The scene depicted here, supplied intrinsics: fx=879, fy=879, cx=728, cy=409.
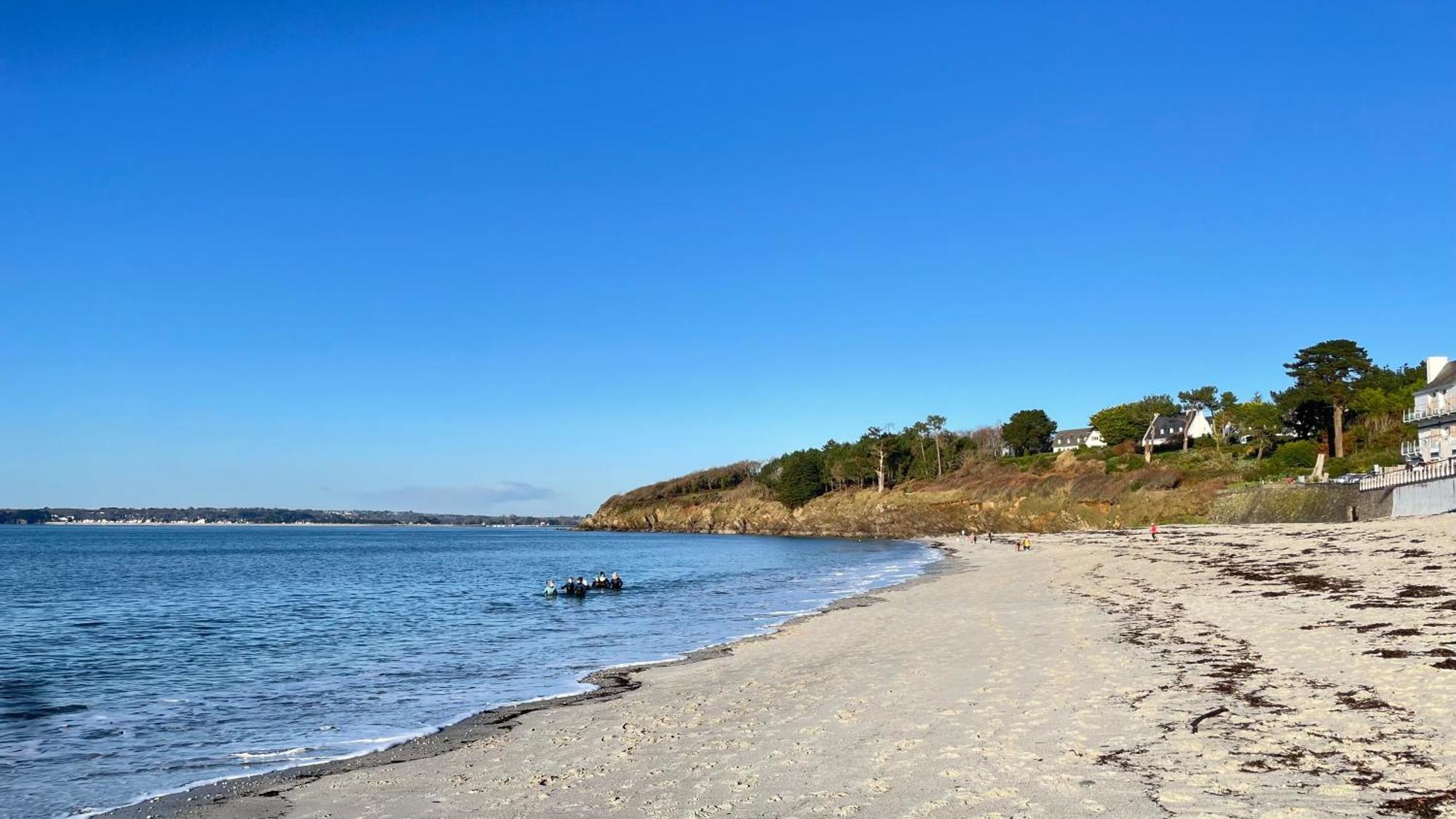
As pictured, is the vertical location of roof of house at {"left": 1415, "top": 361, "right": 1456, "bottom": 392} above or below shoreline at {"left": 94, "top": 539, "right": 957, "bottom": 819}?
above

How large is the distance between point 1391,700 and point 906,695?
240 inches

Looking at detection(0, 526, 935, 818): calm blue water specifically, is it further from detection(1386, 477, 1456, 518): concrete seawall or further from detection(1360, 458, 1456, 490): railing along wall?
detection(1360, 458, 1456, 490): railing along wall

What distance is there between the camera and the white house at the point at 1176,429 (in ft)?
415

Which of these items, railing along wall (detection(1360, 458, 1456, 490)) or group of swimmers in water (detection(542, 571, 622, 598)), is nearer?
railing along wall (detection(1360, 458, 1456, 490))

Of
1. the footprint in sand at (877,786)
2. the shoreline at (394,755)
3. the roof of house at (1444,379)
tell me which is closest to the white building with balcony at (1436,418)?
the roof of house at (1444,379)

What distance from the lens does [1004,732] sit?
1055 centimetres

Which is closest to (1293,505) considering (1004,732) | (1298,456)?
(1298,456)

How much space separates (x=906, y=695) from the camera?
1359cm

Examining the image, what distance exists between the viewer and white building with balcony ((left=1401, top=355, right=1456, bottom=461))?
55344mm

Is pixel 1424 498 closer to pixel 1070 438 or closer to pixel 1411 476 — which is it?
pixel 1411 476

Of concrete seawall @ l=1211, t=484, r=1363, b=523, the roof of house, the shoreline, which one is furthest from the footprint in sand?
Result: the roof of house

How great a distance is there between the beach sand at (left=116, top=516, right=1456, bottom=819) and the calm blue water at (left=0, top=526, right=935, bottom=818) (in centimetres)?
237

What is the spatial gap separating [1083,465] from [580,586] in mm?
74868

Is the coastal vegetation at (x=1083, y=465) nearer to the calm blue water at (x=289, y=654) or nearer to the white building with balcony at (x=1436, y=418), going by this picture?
the white building with balcony at (x=1436, y=418)
